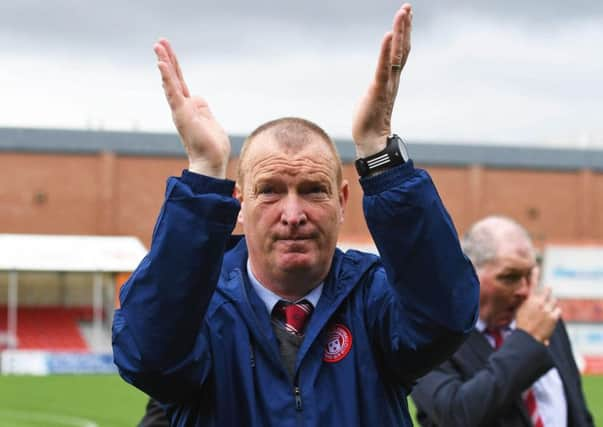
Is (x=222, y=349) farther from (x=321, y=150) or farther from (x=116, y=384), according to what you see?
(x=116, y=384)

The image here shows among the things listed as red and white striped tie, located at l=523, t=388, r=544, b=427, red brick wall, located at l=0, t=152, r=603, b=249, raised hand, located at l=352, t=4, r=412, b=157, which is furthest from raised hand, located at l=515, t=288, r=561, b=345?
red brick wall, located at l=0, t=152, r=603, b=249

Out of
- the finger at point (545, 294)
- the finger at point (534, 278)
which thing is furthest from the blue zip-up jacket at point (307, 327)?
the finger at point (534, 278)

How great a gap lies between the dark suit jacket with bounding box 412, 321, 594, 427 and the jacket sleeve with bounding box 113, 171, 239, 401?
1.88 m

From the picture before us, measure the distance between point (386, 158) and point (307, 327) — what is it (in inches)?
19.8

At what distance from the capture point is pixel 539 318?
4648 millimetres

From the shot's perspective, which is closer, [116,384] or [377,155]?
[377,155]

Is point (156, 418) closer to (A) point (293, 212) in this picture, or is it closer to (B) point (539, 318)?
(B) point (539, 318)

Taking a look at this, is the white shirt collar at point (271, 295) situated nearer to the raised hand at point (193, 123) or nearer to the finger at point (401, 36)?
the raised hand at point (193, 123)

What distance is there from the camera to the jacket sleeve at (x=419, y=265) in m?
2.90

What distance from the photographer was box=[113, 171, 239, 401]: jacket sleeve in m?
2.84

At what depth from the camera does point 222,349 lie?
120 inches

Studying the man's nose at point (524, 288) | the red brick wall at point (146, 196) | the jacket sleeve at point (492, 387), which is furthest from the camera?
the red brick wall at point (146, 196)

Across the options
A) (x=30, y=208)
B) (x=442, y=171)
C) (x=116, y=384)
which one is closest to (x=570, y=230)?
(x=442, y=171)

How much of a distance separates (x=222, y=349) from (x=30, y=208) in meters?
45.2
